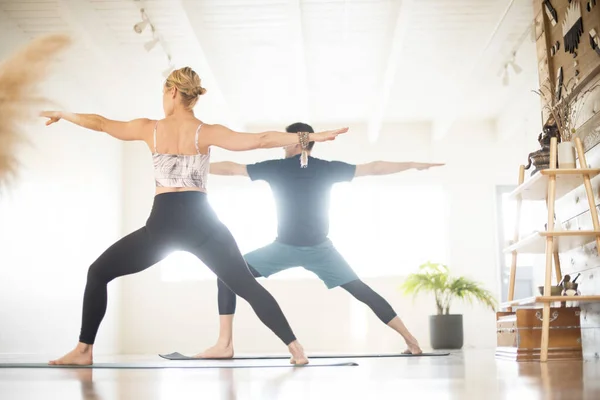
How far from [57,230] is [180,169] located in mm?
4905

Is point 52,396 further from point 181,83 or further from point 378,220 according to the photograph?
point 378,220

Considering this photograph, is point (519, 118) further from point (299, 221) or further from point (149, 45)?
point (299, 221)

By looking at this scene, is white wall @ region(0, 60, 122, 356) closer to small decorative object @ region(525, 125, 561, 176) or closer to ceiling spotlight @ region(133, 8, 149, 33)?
ceiling spotlight @ region(133, 8, 149, 33)

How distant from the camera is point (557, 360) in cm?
395

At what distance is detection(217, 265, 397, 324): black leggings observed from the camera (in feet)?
14.6

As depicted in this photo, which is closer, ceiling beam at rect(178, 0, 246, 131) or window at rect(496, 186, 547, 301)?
ceiling beam at rect(178, 0, 246, 131)

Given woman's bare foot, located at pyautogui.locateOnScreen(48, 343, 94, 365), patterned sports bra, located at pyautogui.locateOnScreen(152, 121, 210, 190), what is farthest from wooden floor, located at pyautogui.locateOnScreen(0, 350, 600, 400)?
patterned sports bra, located at pyautogui.locateOnScreen(152, 121, 210, 190)

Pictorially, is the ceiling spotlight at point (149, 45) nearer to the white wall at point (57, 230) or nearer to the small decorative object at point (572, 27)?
the white wall at point (57, 230)

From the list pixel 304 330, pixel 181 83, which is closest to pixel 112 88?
pixel 304 330

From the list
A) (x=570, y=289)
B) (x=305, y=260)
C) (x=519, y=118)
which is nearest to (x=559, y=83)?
(x=570, y=289)

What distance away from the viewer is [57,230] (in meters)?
7.96

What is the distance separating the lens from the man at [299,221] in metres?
4.40

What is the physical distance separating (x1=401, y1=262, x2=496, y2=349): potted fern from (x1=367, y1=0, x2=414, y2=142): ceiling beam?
187cm

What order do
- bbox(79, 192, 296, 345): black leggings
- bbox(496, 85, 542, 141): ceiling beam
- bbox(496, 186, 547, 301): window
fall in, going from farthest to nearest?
bbox(496, 186, 547, 301): window → bbox(496, 85, 542, 141): ceiling beam → bbox(79, 192, 296, 345): black leggings
